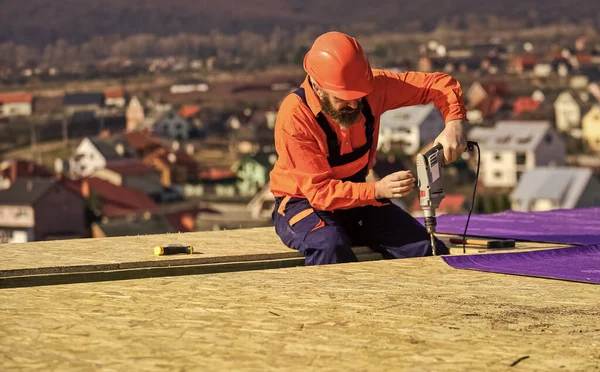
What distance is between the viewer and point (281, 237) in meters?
8.03

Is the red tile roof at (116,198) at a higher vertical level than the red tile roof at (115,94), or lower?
lower

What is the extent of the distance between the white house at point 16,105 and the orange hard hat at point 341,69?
13601cm

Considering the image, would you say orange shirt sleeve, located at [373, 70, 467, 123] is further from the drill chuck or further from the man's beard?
the drill chuck

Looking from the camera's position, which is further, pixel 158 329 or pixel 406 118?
pixel 406 118

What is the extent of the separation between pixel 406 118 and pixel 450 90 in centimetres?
9831

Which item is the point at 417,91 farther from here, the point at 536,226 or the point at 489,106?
the point at 489,106

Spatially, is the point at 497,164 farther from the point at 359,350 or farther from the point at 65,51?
the point at 65,51

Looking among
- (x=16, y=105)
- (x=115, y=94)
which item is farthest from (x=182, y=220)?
(x=115, y=94)

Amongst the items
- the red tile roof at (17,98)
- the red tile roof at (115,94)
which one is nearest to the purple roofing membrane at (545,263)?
the red tile roof at (17,98)

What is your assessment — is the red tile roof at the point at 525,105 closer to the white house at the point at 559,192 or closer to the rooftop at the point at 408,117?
the rooftop at the point at 408,117

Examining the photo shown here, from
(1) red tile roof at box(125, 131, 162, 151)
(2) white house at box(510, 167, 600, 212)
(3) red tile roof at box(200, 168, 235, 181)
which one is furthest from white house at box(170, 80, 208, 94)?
(2) white house at box(510, 167, 600, 212)

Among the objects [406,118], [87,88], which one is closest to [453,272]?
[406,118]

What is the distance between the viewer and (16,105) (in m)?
142

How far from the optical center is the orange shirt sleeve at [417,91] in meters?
8.05
